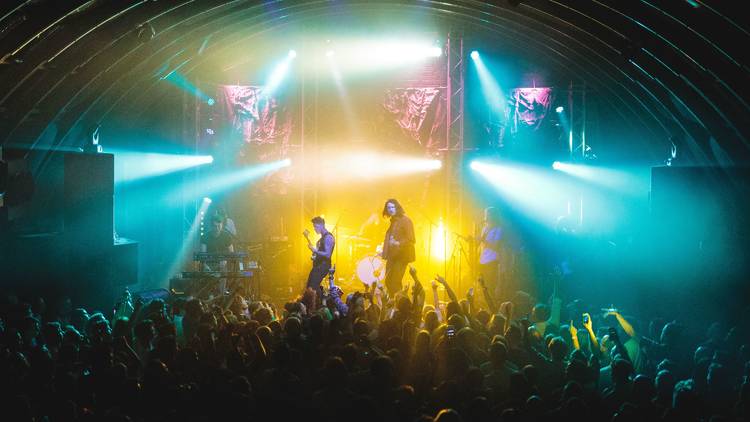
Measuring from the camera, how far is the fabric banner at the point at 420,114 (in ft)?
54.5

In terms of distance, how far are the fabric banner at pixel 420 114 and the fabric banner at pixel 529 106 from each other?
1834mm

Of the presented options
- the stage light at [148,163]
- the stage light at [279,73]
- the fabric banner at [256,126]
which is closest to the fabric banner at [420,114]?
the stage light at [279,73]

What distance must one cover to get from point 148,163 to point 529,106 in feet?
32.1

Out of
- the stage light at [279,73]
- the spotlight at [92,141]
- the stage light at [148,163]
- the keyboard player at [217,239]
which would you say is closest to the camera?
the spotlight at [92,141]

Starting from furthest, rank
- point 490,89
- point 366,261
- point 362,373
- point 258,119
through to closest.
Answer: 1. point 490,89
2. point 258,119
3. point 366,261
4. point 362,373

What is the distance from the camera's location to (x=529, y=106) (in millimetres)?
16438

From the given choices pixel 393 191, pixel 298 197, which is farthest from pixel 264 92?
pixel 393 191

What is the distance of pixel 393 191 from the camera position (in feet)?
57.6

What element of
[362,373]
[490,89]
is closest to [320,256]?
[362,373]

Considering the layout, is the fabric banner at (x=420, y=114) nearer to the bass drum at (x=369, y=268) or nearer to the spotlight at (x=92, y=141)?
the bass drum at (x=369, y=268)

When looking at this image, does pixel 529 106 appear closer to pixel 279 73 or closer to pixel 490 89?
pixel 490 89

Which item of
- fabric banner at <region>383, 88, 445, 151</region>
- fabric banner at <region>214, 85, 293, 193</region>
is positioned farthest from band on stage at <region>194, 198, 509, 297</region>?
fabric banner at <region>383, 88, 445, 151</region>

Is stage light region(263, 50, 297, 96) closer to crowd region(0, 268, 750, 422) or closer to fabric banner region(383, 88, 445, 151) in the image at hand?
fabric banner region(383, 88, 445, 151)

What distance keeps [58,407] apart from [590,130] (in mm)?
14485
